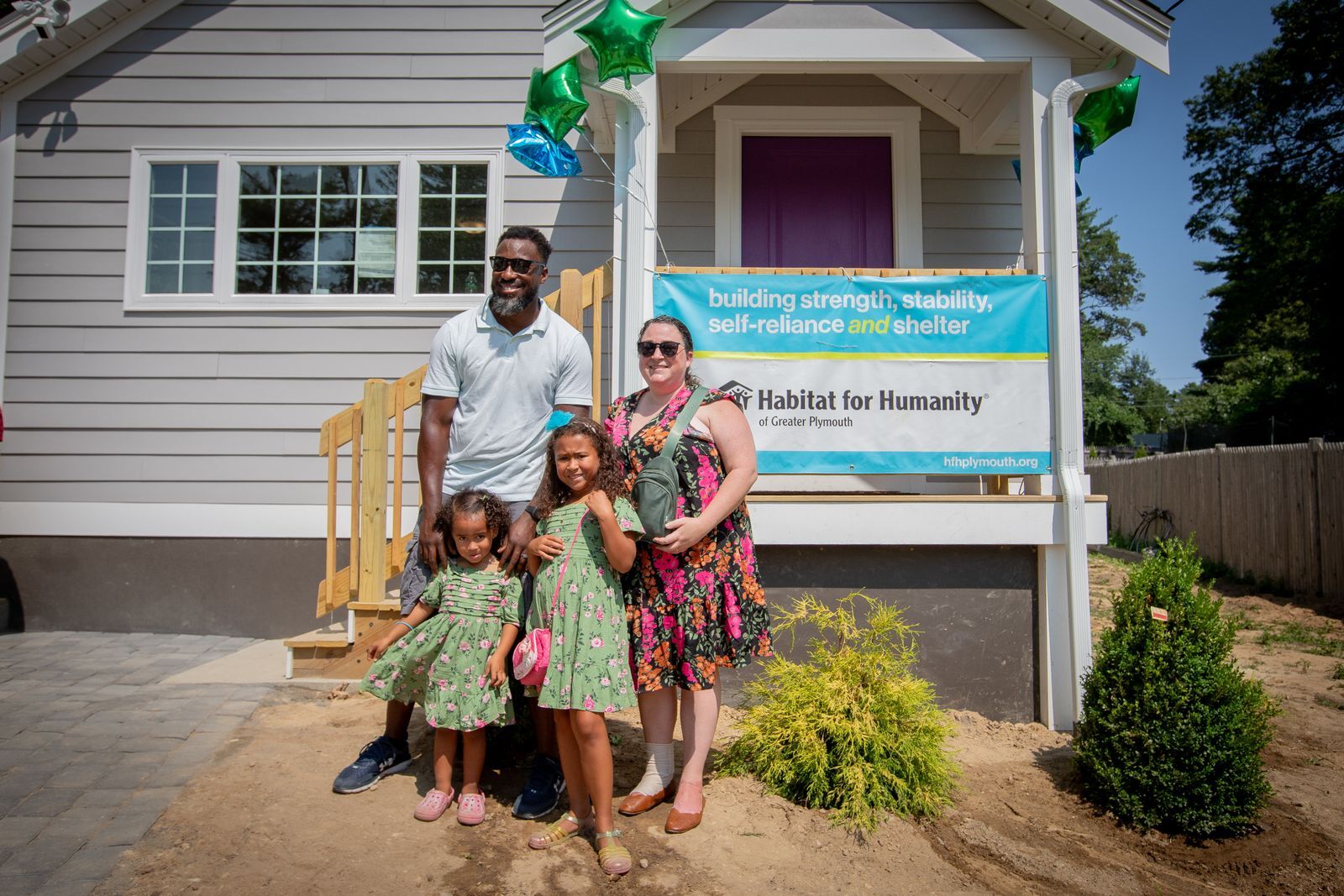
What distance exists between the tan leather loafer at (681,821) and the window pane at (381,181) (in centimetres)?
509

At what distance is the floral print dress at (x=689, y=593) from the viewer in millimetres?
2986

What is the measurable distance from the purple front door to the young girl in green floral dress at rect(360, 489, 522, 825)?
159 inches

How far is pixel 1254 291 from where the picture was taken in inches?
961

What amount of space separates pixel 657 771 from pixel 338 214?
502cm

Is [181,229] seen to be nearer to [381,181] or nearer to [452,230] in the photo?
[381,181]

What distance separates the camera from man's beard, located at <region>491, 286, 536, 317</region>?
3.25 metres

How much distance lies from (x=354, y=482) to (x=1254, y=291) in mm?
26935

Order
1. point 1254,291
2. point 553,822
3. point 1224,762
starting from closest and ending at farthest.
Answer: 1. point 553,822
2. point 1224,762
3. point 1254,291

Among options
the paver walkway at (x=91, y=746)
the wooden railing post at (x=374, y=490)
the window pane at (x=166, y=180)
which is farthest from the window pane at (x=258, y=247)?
the paver walkway at (x=91, y=746)

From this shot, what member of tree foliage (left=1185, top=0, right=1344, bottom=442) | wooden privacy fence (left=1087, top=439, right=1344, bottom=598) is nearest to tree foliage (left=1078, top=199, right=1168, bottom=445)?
tree foliage (left=1185, top=0, right=1344, bottom=442)

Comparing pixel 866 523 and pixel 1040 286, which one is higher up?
pixel 1040 286

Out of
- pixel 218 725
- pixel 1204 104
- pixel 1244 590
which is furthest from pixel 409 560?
pixel 1204 104

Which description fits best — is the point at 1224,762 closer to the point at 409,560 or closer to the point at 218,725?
the point at 409,560

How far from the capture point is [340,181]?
6496 millimetres
